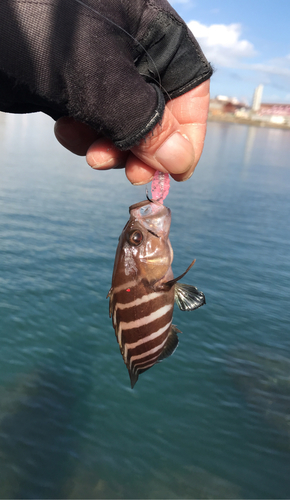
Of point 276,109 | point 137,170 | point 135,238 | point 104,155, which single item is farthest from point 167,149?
point 276,109

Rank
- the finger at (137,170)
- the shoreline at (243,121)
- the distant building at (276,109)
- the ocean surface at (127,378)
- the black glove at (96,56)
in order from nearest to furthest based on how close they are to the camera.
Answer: the black glove at (96,56), the finger at (137,170), the ocean surface at (127,378), the shoreline at (243,121), the distant building at (276,109)

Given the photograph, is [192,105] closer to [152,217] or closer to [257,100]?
[152,217]

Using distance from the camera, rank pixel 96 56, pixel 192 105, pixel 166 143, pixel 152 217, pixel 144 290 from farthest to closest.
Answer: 1. pixel 152 217
2. pixel 144 290
3. pixel 192 105
4. pixel 166 143
5. pixel 96 56

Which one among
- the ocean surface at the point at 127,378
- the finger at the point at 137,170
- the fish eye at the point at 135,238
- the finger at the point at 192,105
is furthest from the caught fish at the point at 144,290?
the ocean surface at the point at 127,378

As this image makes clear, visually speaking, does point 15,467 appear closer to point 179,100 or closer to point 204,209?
point 179,100

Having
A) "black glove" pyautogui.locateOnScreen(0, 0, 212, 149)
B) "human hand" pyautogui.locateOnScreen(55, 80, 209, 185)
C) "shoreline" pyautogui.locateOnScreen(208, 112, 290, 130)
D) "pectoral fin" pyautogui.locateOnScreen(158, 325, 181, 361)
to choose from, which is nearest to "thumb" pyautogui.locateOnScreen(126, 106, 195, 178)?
"human hand" pyautogui.locateOnScreen(55, 80, 209, 185)

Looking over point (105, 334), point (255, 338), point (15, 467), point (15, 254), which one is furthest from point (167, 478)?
point (15, 254)

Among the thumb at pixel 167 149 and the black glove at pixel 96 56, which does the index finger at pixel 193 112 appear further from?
the black glove at pixel 96 56
